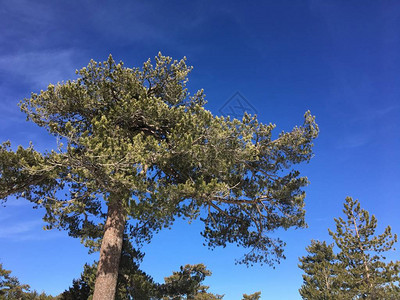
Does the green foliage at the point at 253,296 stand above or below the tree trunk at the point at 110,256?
above

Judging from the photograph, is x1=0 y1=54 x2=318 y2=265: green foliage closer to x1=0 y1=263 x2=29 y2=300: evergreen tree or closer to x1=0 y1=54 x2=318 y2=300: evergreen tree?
x1=0 y1=54 x2=318 y2=300: evergreen tree

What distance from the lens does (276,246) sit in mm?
15641

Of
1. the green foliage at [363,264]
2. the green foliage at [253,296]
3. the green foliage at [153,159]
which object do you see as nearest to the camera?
the green foliage at [153,159]

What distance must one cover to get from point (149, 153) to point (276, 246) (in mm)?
9010

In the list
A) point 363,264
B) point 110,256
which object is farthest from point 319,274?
point 110,256

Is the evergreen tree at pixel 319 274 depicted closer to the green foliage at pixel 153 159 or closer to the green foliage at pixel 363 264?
the green foliage at pixel 363 264

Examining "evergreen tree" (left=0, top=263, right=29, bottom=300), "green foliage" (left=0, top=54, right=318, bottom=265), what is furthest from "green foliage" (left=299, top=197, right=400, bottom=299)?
"evergreen tree" (left=0, top=263, right=29, bottom=300)

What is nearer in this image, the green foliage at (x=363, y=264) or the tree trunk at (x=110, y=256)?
the tree trunk at (x=110, y=256)

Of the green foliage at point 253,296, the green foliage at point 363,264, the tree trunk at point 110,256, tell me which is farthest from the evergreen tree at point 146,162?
the green foliage at point 253,296

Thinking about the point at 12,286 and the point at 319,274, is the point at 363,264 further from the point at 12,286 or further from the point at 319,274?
the point at 12,286

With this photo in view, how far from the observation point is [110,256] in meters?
11.8

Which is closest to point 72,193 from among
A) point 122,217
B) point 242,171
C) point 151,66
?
point 122,217

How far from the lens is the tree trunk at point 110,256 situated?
1121cm

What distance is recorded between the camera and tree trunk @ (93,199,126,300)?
36.8 feet
